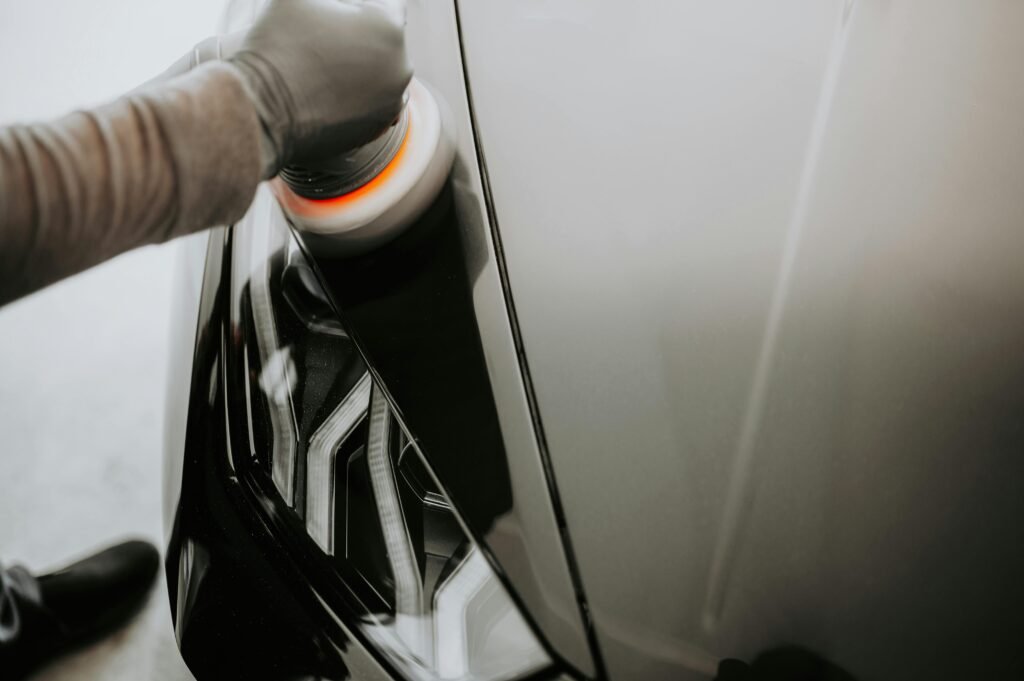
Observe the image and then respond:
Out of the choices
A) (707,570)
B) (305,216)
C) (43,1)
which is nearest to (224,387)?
(305,216)

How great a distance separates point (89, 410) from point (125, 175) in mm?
946

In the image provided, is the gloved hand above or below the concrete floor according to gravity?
above

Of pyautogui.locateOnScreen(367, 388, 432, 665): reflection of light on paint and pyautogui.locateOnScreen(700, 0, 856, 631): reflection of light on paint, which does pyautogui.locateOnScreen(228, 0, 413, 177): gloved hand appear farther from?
pyautogui.locateOnScreen(700, 0, 856, 631): reflection of light on paint

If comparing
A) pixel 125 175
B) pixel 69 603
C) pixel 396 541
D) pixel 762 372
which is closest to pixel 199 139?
pixel 125 175

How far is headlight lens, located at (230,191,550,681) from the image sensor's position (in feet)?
2.00

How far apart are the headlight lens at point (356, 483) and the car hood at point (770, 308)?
0.10m

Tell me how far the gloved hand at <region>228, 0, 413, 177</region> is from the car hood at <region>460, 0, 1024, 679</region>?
0.12 m

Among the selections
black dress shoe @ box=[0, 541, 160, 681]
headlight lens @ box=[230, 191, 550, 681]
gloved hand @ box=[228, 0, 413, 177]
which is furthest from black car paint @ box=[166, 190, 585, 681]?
black dress shoe @ box=[0, 541, 160, 681]

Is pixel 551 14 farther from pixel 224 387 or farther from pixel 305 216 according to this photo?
pixel 224 387

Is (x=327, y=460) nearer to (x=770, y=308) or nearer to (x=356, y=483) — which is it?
(x=356, y=483)

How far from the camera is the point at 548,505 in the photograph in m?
0.62

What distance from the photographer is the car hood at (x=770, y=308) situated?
593 mm

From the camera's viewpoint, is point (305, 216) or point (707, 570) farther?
point (305, 216)

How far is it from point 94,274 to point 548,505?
1.24 m
